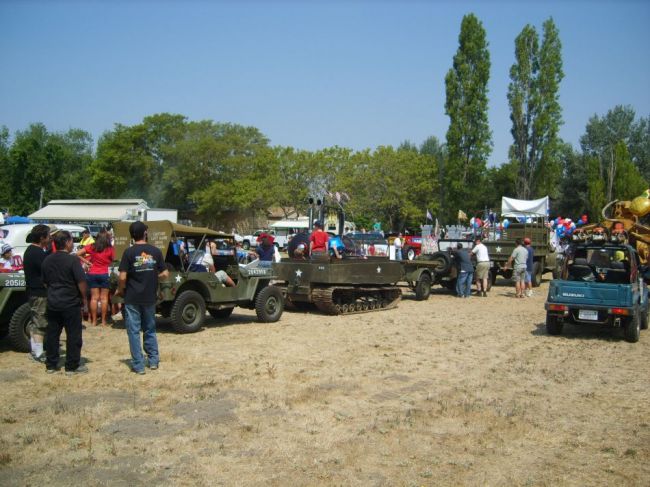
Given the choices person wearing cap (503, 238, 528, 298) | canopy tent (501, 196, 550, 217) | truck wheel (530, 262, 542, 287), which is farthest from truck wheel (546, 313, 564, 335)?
canopy tent (501, 196, 550, 217)

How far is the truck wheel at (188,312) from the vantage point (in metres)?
10.5

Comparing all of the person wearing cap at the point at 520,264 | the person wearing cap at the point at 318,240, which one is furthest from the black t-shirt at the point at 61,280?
the person wearing cap at the point at 520,264

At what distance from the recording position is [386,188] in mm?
50406

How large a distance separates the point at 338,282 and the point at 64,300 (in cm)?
691

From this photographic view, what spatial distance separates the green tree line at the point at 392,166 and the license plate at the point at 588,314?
33547mm

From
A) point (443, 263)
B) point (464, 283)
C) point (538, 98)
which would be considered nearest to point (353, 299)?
point (443, 263)

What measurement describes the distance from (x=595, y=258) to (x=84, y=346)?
9.79m

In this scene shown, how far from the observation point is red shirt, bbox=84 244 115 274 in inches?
441

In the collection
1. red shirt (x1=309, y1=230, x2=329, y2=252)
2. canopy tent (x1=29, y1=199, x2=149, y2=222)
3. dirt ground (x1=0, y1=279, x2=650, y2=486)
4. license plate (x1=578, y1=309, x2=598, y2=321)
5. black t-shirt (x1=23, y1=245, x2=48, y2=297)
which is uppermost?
canopy tent (x1=29, y1=199, x2=149, y2=222)

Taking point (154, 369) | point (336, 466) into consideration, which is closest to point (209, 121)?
point (154, 369)

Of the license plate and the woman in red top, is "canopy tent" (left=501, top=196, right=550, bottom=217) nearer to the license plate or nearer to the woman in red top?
the license plate

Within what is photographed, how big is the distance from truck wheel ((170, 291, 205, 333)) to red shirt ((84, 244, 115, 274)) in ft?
5.53

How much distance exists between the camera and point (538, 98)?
41719mm

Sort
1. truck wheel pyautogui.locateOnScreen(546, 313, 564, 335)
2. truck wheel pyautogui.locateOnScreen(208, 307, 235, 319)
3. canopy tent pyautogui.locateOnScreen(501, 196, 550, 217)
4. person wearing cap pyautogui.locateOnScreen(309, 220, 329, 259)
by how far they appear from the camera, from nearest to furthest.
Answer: truck wheel pyautogui.locateOnScreen(546, 313, 564, 335) < truck wheel pyautogui.locateOnScreen(208, 307, 235, 319) < person wearing cap pyautogui.locateOnScreen(309, 220, 329, 259) < canopy tent pyautogui.locateOnScreen(501, 196, 550, 217)
